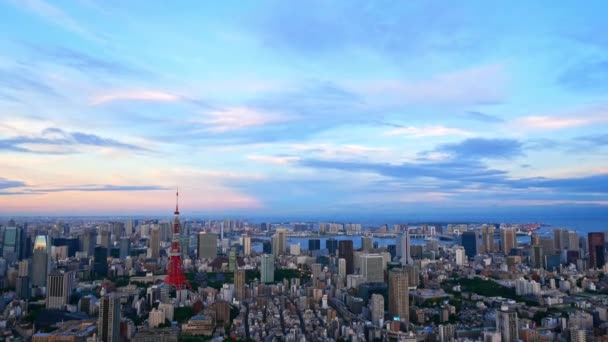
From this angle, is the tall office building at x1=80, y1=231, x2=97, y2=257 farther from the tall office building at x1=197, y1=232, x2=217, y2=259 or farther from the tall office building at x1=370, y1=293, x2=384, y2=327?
the tall office building at x1=370, y1=293, x2=384, y2=327

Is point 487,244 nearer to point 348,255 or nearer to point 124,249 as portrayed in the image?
point 348,255

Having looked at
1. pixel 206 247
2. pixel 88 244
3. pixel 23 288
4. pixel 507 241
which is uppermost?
pixel 88 244

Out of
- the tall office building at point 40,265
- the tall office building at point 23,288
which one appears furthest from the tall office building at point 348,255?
the tall office building at point 23,288

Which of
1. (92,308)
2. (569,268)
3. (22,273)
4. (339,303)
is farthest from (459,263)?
(22,273)

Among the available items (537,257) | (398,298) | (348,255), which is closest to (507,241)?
(537,257)

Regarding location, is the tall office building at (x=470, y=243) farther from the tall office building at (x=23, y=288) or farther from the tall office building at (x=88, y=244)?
the tall office building at (x=23, y=288)

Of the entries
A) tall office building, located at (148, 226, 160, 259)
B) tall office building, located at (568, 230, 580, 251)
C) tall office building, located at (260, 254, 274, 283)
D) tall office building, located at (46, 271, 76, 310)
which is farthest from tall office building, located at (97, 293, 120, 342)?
tall office building, located at (568, 230, 580, 251)
